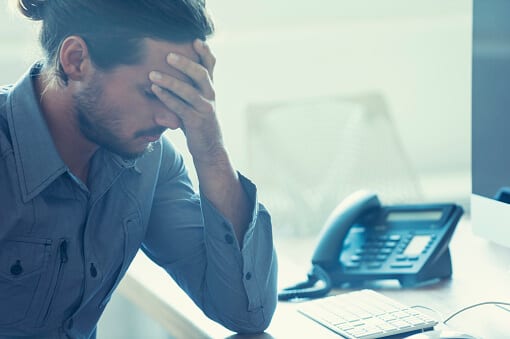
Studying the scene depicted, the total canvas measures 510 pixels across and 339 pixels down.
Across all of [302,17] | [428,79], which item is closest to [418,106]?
[428,79]

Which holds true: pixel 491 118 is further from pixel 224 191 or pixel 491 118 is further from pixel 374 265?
pixel 224 191

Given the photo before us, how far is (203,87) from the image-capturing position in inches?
50.3

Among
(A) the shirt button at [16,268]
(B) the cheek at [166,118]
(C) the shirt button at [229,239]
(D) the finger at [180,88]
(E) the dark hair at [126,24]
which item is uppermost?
(E) the dark hair at [126,24]

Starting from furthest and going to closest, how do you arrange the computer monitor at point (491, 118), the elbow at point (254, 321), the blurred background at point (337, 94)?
the blurred background at point (337, 94) < the computer monitor at point (491, 118) < the elbow at point (254, 321)

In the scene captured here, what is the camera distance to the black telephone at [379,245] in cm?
142

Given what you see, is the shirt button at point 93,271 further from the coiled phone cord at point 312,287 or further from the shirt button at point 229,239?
the coiled phone cord at point 312,287

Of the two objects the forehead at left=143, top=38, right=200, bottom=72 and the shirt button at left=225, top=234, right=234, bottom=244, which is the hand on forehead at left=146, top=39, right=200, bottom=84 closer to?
the forehead at left=143, top=38, right=200, bottom=72

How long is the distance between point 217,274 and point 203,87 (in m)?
0.29

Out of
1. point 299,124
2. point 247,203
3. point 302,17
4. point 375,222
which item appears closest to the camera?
point 247,203

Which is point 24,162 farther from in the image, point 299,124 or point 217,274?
point 299,124

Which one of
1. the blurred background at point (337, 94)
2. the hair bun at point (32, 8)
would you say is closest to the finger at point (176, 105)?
the hair bun at point (32, 8)

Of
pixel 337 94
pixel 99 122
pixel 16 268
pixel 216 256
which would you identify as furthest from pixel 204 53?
pixel 337 94

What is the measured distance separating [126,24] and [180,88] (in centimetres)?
12

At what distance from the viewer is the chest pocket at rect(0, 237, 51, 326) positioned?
125 cm
